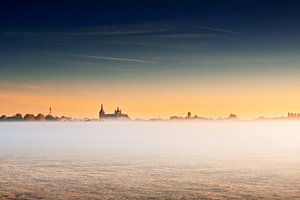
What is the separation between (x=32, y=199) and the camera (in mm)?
42469

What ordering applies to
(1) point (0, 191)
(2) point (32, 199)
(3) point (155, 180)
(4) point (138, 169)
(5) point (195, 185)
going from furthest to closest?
(4) point (138, 169) < (3) point (155, 180) < (5) point (195, 185) < (1) point (0, 191) < (2) point (32, 199)

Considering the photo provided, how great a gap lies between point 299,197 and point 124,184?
15.6 m

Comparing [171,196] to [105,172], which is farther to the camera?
[105,172]

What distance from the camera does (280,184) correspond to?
5050 cm

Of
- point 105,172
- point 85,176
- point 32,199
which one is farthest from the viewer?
point 105,172

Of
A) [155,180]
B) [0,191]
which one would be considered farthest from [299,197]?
[0,191]

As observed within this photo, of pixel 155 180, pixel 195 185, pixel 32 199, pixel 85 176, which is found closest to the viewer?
pixel 32 199

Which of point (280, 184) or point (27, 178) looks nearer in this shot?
point (280, 184)

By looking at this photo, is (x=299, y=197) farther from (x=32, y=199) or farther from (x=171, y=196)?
(x=32, y=199)

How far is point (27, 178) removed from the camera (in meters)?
55.7

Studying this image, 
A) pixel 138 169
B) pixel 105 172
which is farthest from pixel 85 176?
pixel 138 169

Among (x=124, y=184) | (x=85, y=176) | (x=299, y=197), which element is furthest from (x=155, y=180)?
(x=299, y=197)

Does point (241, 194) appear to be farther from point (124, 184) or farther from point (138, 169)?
point (138, 169)

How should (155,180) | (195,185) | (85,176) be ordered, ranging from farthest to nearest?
(85,176) → (155,180) → (195,185)
